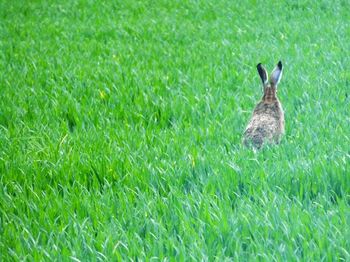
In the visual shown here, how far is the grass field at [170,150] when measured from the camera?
346cm

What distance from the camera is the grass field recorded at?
136 inches

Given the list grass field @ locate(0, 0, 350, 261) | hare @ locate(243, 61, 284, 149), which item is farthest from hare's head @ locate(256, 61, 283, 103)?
grass field @ locate(0, 0, 350, 261)

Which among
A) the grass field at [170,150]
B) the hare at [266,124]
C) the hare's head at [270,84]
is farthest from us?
the hare's head at [270,84]

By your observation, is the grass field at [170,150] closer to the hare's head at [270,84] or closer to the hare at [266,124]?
the hare at [266,124]

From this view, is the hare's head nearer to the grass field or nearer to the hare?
the hare

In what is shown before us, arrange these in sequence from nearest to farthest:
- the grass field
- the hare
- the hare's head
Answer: the grass field → the hare → the hare's head

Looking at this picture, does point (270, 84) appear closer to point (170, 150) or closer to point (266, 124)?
point (266, 124)

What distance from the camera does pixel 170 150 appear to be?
505 centimetres

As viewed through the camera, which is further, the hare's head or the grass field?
the hare's head

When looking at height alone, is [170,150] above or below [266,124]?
below

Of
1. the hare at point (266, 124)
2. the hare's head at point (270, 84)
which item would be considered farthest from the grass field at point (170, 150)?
the hare's head at point (270, 84)

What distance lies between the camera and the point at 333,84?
6.93 meters

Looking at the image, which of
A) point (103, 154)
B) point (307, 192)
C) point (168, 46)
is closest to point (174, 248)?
point (307, 192)

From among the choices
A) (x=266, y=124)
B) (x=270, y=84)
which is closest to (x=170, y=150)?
(x=266, y=124)
